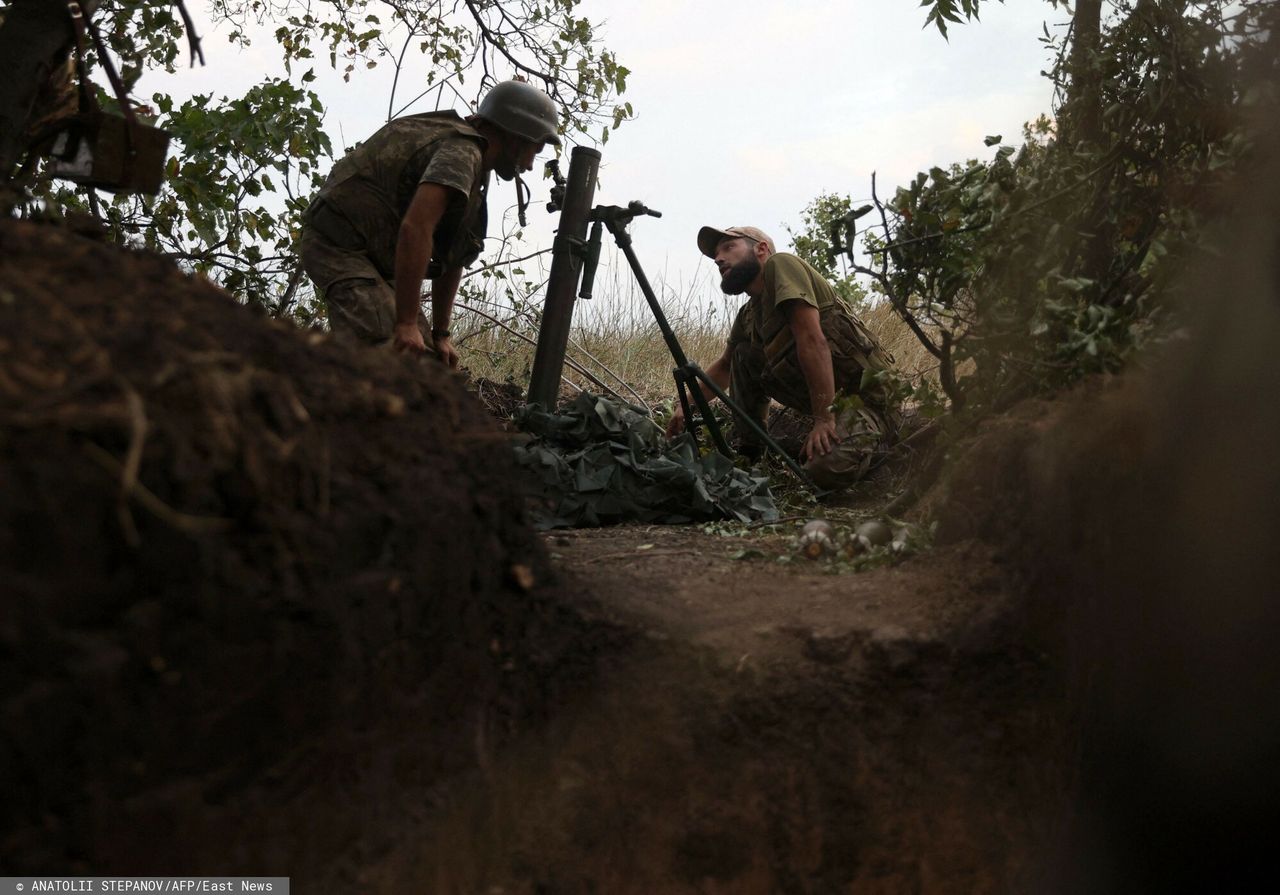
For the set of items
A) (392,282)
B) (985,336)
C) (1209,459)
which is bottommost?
(1209,459)

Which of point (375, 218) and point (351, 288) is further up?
point (375, 218)

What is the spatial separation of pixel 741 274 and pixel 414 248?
198cm

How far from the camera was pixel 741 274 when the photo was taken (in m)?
5.20

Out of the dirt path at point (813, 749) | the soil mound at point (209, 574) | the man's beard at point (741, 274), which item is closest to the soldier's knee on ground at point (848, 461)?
the man's beard at point (741, 274)

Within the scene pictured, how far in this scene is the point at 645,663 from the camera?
2104 millimetres

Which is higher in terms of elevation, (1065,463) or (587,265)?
(587,265)

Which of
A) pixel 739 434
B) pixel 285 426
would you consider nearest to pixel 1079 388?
pixel 285 426

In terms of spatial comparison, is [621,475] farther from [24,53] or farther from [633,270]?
[24,53]

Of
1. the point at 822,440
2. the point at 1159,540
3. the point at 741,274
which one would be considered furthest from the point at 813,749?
the point at 741,274

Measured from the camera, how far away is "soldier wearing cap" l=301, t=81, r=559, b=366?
411 centimetres

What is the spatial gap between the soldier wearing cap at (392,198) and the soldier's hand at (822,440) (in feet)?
5.63

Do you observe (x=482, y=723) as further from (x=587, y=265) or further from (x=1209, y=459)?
(x=587, y=265)

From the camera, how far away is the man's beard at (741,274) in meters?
5.17

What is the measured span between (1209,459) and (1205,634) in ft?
1.56
